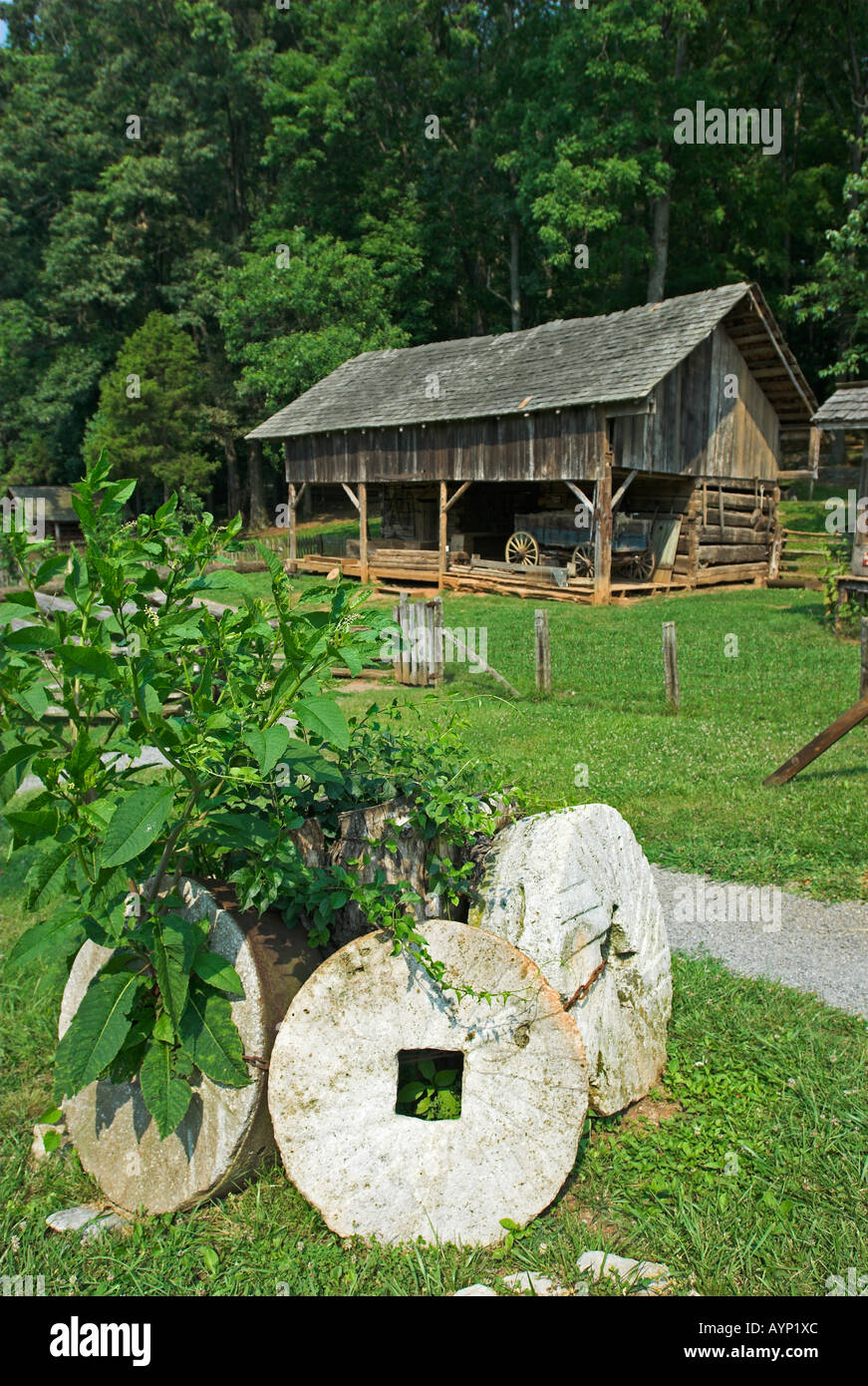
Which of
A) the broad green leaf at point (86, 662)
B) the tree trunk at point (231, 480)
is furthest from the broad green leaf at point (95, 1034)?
the tree trunk at point (231, 480)

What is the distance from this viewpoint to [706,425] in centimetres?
A: 2323

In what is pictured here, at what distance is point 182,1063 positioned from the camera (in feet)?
10.4

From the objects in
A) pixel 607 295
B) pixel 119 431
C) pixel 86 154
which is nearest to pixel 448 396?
pixel 119 431

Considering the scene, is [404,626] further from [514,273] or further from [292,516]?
[514,273]

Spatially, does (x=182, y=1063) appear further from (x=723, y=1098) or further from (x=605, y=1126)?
(x=723, y=1098)

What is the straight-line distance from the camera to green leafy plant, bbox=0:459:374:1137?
2.97 metres

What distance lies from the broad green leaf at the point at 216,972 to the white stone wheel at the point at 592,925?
100 centimetres

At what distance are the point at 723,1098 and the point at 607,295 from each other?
4141cm

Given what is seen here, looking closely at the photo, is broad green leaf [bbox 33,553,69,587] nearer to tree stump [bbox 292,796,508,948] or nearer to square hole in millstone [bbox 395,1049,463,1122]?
tree stump [bbox 292,796,508,948]

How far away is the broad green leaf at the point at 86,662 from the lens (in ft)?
9.56

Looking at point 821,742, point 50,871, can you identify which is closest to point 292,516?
point 821,742

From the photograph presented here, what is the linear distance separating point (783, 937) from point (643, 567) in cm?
Answer: 1914

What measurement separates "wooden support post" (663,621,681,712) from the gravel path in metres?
4.90
